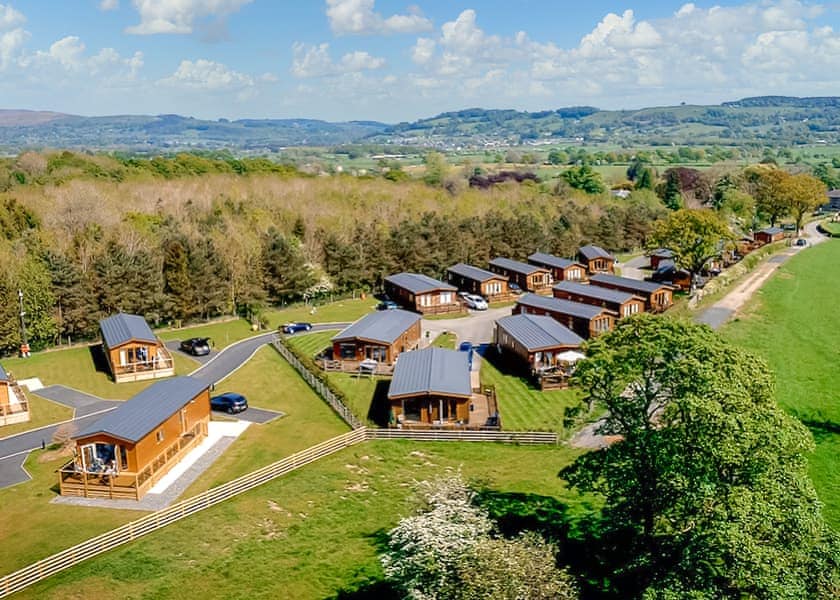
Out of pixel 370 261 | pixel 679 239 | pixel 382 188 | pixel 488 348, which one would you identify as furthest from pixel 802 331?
pixel 382 188

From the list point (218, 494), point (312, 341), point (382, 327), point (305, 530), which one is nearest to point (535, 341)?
point (382, 327)

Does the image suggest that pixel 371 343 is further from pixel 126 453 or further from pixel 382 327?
pixel 126 453

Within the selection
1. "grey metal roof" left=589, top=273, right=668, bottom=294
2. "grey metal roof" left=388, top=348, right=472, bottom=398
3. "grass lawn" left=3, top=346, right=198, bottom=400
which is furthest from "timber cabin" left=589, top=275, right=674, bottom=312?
"grass lawn" left=3, top=346, right=198, bottom=400

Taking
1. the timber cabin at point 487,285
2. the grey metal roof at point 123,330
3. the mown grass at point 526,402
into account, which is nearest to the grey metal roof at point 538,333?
the mown grass at point 526,402

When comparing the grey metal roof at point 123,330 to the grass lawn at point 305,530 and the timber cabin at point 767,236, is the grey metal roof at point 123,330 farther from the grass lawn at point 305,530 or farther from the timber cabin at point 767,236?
the timber cabin at point 767,236

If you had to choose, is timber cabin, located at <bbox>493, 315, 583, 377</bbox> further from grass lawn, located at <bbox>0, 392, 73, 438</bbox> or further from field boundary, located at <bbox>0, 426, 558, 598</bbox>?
grass lawn, located at <bbox>0, 392, 73, 438</bbox>

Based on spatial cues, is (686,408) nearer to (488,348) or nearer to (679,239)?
(488,348)
